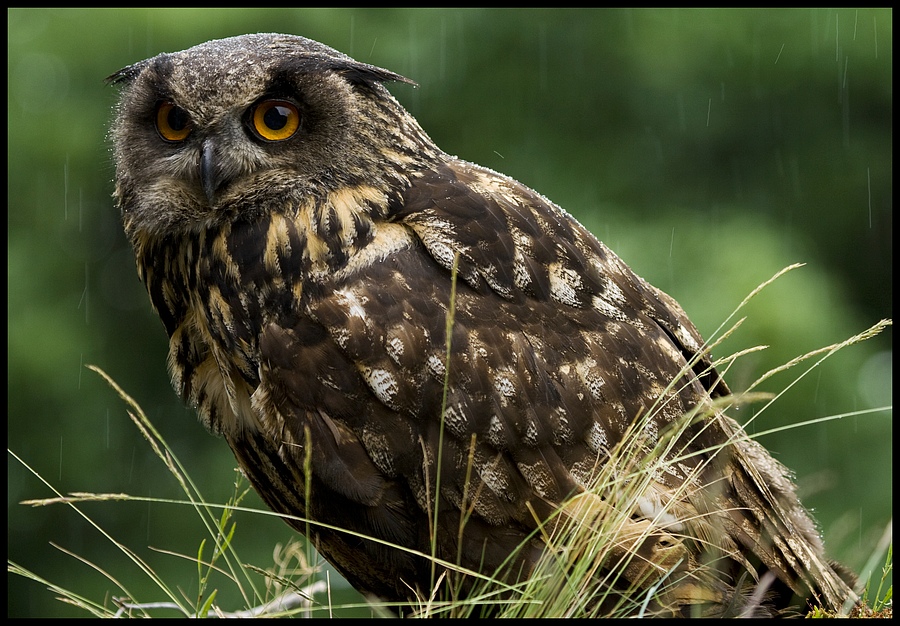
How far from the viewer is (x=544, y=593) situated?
1.83m

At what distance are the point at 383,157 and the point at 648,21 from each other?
5276 millimetres

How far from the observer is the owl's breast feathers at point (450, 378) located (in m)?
2.11

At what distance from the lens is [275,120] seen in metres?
2.36

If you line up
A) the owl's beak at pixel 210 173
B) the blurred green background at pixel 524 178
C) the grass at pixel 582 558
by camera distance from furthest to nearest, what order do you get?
the blurred green background at pixel 524 178 < the owl's beak at pixel 210 173 < the grass at pixel 582 558

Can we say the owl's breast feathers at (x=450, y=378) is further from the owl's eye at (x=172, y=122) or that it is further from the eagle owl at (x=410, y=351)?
the owl's eye at (x=172, y=122)

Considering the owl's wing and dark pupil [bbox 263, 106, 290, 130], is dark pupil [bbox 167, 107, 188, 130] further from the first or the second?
the owl's wing

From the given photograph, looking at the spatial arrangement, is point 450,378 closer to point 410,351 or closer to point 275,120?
point 410,351

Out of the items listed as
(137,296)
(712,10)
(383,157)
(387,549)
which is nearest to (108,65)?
(137,296)

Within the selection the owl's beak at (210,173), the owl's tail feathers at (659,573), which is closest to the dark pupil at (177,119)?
the owl's beak at (210,173)

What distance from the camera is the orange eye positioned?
2346 mm

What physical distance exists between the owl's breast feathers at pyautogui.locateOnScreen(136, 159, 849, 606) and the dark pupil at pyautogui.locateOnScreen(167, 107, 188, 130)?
0.95 feet

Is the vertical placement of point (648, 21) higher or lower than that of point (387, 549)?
higher

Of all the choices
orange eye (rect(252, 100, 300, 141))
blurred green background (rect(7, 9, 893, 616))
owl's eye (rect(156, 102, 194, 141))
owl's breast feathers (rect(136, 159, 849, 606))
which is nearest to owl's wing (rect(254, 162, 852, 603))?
owl's breast feathers (rect(136, 159, 849, 606))

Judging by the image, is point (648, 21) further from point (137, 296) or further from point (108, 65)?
point (137, 296)
